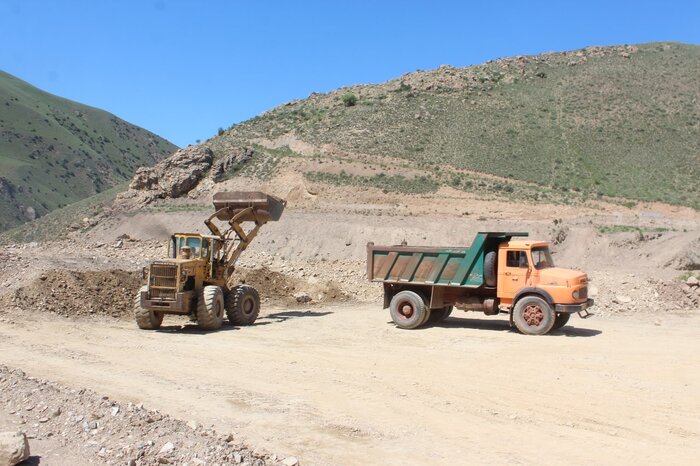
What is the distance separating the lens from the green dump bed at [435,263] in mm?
15375

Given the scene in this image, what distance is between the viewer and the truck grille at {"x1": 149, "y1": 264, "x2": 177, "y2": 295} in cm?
1532

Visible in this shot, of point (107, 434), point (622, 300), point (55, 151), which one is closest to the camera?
point (107, 434)

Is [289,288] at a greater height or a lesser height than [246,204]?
lesser

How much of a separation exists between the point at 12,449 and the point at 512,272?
452 inches

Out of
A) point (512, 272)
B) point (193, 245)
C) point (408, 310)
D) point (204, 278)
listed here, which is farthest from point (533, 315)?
point (193, 245)

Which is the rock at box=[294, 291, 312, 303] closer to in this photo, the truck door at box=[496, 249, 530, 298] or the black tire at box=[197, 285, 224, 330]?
the black tire at box=[197, 285, 224, 330]

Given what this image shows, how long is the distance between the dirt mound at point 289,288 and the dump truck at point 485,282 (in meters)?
5.62

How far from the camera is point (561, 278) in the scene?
1455 centimetres

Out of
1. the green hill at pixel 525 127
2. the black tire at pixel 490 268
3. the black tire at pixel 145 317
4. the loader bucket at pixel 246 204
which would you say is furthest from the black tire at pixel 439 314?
the green hill at pixel 525 127

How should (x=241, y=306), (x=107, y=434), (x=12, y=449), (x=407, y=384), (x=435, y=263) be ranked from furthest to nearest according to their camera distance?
(x=241, y=306) → (x=435, y=263) → (x=407, y=384) → (x=107, y=434) → (x=12, y=449)

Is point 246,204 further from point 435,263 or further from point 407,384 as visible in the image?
point 407,384

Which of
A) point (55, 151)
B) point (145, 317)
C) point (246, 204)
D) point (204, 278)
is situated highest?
point (55, 151)

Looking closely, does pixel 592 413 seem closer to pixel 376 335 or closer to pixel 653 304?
pixel 376 335

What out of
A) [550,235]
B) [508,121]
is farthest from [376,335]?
[508,121]
